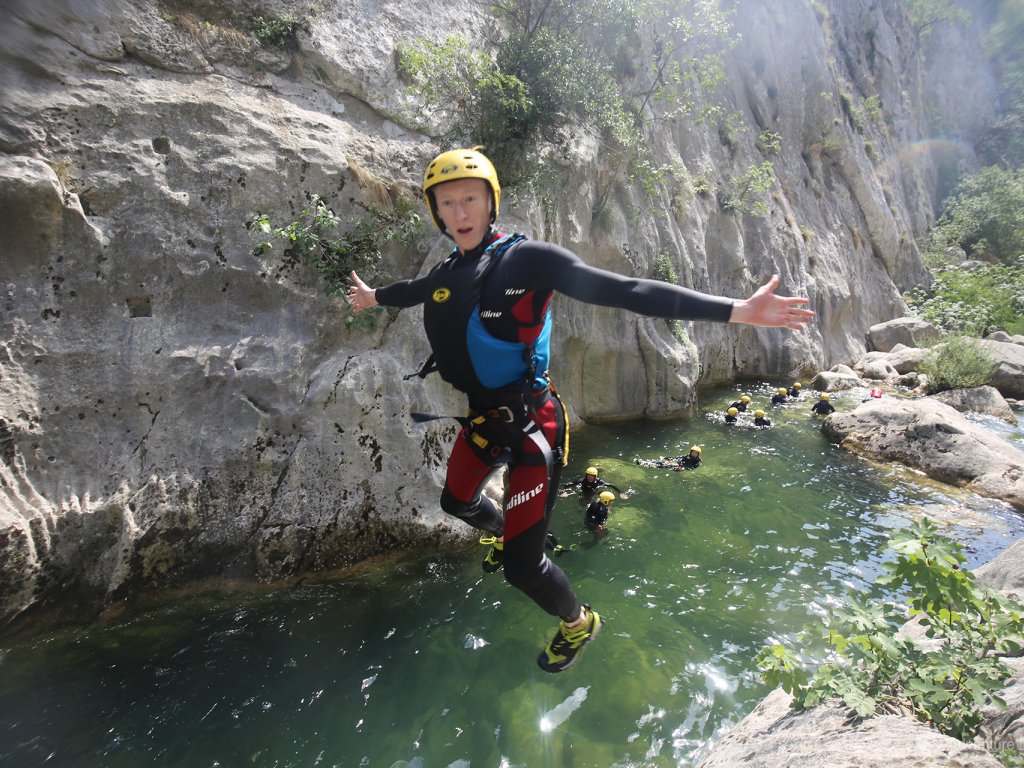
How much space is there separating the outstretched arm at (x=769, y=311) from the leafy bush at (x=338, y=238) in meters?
4.72

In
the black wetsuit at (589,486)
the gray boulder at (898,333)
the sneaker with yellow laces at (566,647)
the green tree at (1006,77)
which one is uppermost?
the green tree at (1006,77)

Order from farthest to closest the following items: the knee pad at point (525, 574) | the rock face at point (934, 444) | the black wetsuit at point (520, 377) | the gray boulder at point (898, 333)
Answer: the gray boulder at point (898, 333) < the rock face at point (934, 444) < the knee pad at point (525, 574) < the black wetsuit at point (520, 377)

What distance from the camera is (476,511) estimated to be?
3.75 metres

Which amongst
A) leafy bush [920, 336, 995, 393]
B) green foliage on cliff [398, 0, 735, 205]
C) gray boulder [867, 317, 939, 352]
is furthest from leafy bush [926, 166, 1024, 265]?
green foliage on cliff [398, 0, 735, 205]

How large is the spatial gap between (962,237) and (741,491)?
126 ft

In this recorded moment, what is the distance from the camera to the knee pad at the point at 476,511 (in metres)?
3.59

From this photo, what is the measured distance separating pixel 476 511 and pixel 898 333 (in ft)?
83.9

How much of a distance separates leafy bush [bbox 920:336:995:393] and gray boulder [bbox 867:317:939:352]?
24.4ft

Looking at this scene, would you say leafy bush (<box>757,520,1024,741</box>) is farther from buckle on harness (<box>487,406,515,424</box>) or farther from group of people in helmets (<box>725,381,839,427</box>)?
group of people in helmets (<box>725,381,839,427</box>)

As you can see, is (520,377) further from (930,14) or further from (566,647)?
(930,14)

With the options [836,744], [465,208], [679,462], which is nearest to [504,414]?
[465,208]

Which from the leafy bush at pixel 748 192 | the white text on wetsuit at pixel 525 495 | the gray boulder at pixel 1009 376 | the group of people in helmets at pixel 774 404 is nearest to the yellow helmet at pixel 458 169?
the white text on wetsuit at pixel 525 495

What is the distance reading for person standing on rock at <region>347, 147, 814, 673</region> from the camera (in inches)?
111

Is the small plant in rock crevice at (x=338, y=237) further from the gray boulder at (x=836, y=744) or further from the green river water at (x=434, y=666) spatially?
the gray boulder at (x=836, y=744)
